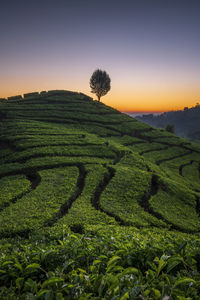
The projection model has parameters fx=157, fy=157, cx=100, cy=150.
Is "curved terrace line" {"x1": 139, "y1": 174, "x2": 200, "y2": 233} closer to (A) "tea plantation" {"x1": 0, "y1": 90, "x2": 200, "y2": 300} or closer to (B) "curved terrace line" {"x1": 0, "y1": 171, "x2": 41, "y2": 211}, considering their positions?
(A) "tea plantation" {"x1": 0, "y1": 90, "x2": 200, "y2": 300}

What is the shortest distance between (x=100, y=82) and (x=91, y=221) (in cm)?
7406

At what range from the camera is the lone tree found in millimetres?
74250

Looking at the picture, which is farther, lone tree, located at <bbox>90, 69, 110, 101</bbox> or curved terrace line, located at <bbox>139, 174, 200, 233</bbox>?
lone tree, located at <bbox>90, 69, 110, 101</bbox>

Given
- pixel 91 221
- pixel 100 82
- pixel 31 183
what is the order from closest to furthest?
pixel 91 221
pixel 31 183
pixel 100 82

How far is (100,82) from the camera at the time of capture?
74750 mm

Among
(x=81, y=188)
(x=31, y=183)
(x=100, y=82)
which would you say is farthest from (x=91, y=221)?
(x=100, y=82)

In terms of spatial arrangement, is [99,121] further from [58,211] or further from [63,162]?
[58,211]

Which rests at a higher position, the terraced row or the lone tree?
the lone tree

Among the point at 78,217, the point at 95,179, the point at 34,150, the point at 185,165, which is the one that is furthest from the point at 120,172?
the point at 185,165

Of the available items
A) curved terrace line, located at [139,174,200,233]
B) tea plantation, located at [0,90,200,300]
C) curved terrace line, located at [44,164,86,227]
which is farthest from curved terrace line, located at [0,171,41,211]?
curved terrace line, located at [139,174,200,233]

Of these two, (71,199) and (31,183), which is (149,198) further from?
(31,183)

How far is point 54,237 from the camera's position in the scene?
7.02 m

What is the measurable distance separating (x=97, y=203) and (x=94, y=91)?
71173 mm

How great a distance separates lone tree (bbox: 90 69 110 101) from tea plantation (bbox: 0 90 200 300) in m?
48.0
